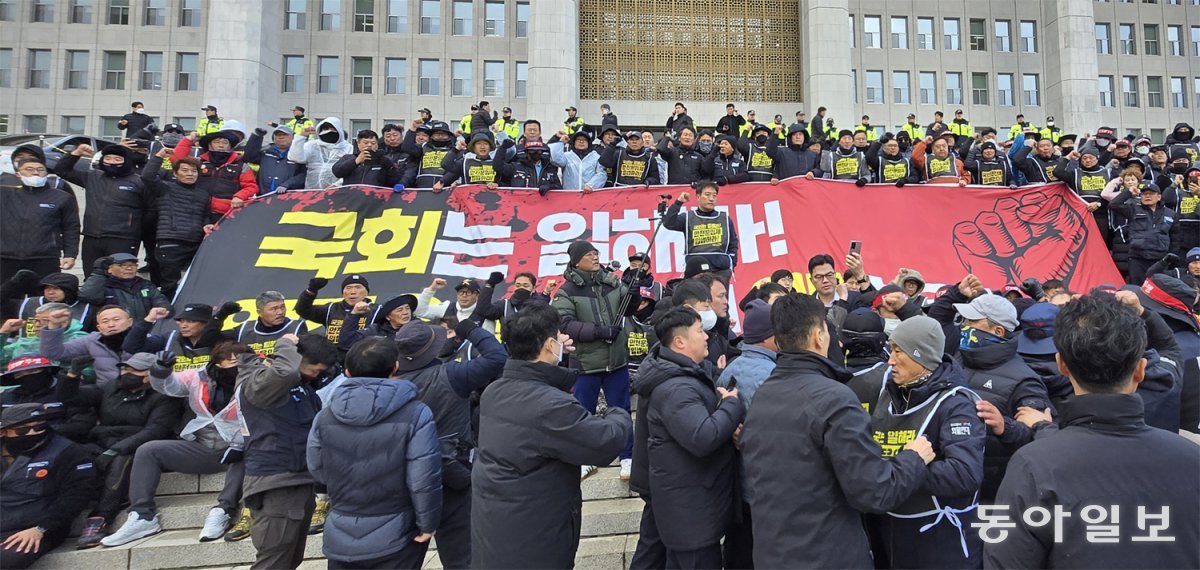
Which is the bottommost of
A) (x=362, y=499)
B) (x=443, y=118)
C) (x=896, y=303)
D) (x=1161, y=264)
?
(x=362, y=499)

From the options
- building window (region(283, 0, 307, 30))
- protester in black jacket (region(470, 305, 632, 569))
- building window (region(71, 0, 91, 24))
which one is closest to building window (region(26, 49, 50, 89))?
building window (region(71, 0, 91, 24))

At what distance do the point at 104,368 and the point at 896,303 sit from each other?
255 inches

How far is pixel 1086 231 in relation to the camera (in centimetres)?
834

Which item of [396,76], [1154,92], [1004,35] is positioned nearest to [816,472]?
[396,76]

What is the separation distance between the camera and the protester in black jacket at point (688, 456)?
2.71m

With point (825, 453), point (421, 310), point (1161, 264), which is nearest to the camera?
point (825, 453)

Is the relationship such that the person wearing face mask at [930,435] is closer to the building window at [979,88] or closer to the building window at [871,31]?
the building window at [871,31]

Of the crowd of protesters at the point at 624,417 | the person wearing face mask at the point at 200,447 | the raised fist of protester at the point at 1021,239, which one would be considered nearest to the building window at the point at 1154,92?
the raised fist of protester at the point at 1021,239

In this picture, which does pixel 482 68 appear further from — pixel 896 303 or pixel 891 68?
pixel 896 303

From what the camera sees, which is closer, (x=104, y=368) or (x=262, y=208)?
(x=104, y=368)

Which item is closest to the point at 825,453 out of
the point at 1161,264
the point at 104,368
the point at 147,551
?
the point at 147,551

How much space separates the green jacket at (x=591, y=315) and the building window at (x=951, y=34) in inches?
1366

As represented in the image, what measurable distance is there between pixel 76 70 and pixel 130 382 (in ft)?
112

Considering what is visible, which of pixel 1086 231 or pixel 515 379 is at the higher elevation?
pixel 1086 231
